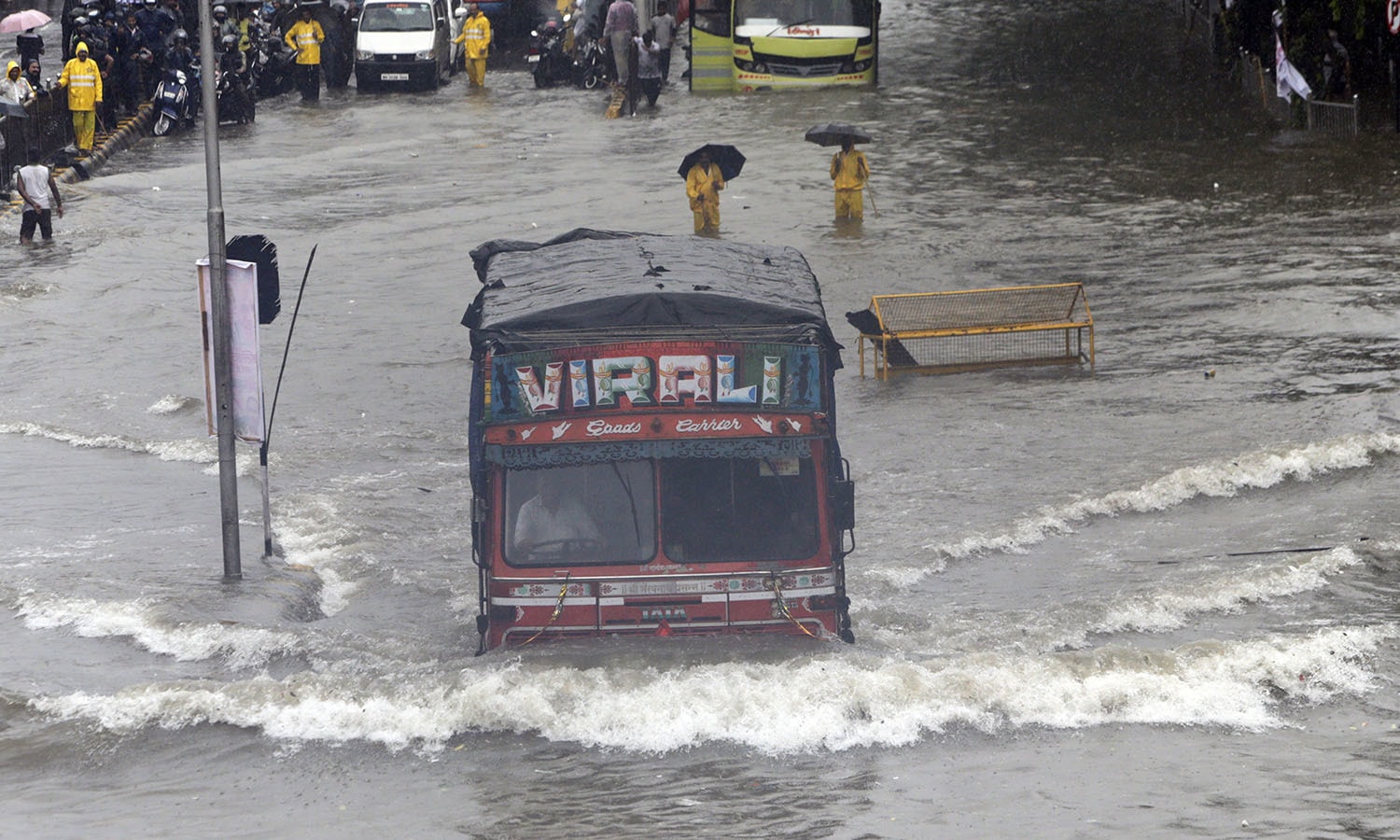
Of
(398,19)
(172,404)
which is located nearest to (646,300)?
(172,404)

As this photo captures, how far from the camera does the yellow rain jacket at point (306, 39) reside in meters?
38.0

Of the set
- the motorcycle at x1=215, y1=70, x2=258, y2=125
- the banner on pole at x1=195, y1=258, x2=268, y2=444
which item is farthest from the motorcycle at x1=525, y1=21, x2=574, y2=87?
the banner on pole at x1=195, y1=258, x2=268, y2=444

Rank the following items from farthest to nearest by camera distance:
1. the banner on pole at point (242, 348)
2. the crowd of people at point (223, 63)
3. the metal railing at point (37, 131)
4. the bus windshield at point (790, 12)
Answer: the bus windshield at point (790, 12) < the metal railing at point (37, 131) < the crowd of people at point (223, 63) < the banner on pole at point (242, 348)

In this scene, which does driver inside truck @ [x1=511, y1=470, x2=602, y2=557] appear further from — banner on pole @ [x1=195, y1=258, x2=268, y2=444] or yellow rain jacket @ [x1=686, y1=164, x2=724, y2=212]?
yellow rain jacket @ [x1=686, y1=164, x2=724, y2=212]

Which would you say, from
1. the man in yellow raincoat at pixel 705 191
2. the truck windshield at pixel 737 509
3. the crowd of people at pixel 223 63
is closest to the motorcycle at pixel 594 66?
the crowd of people at pixel 223 63

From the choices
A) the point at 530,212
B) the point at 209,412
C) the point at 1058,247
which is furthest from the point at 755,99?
the point at 209,412

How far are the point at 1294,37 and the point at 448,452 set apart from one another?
19.3 m

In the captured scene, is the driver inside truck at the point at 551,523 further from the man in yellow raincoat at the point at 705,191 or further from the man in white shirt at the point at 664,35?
the man in white shirt at the point at 664,35

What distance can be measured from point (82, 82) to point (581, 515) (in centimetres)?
2286

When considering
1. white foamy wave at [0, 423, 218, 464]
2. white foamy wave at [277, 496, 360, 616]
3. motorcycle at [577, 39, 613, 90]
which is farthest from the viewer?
motorcycle at [577, 39, 613, 90]

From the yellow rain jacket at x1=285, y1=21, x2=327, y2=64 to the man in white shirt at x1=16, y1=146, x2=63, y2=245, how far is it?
11.6 metres

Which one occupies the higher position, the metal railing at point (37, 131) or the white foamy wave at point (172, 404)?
the metal railing at point (37, 131)

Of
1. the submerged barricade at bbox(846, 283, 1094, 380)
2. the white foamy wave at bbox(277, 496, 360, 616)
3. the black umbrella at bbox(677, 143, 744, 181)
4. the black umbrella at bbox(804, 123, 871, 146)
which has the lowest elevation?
the white foamy wave at bbox(277, 496, 360, 616)

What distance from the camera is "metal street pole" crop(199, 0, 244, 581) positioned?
13.4 metres
